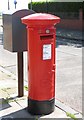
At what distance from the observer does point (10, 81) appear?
7434 millimetres

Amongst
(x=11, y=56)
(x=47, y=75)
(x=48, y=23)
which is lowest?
(x=11, y=56)

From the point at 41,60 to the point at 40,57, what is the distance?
0.17ft

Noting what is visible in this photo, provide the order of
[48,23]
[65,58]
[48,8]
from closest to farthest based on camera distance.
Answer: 1. [48,23]
2. [65,58]
3. [48,8]

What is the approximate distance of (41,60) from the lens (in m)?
5.11

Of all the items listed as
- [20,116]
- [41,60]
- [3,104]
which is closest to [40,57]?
[41,60]

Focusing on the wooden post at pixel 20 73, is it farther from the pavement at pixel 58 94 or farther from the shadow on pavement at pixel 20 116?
the shadow on pavement at pixel 20 116

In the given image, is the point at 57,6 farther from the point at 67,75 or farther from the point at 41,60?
the point at 41,60

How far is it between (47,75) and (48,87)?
210 millimetres

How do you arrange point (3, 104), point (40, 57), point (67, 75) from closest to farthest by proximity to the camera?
point (40, 57)
point (3, 104)
point (67, 75)

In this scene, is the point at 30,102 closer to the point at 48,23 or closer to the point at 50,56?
the point at 50,56

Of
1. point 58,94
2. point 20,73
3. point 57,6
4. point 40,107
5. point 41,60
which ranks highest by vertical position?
point 57,6

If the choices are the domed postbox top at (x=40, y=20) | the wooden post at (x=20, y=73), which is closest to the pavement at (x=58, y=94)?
the wooden post at (x=20, y=73)

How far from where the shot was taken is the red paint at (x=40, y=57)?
16.4 feet

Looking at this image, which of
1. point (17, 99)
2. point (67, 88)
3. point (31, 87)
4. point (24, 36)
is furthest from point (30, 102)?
point (67, 88)
